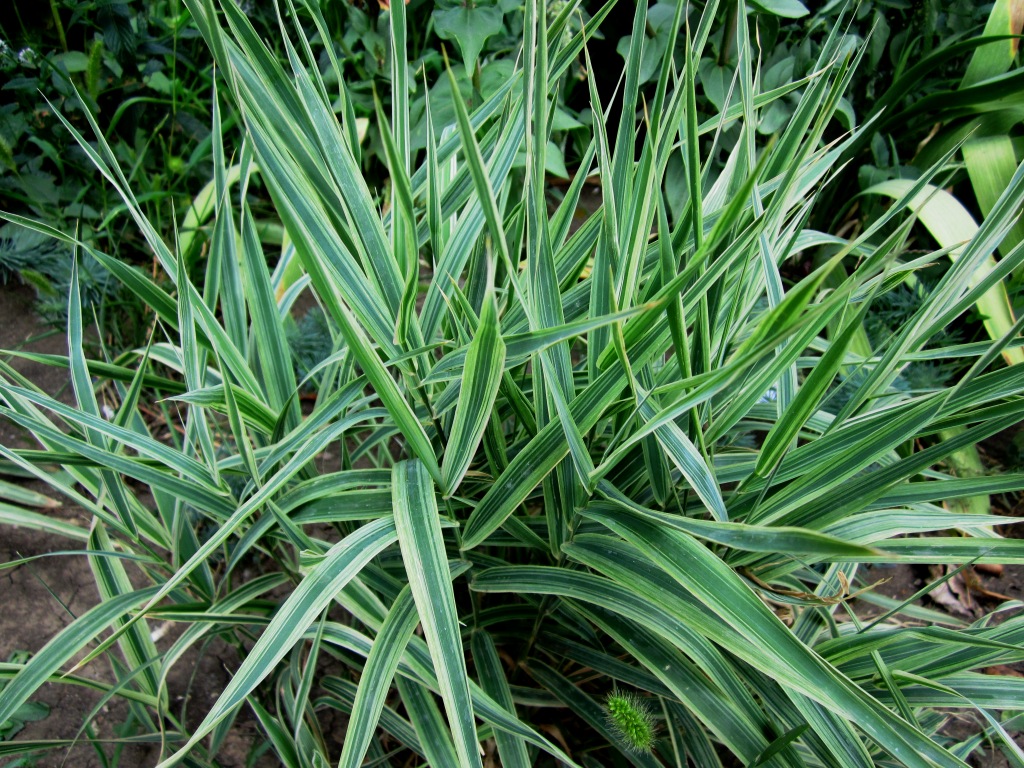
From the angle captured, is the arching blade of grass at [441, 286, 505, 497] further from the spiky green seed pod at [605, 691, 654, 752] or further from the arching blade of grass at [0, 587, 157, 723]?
the arching blade of grass at [0, 587, 157, 723]

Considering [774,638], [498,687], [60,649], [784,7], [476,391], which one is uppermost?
[784,7]

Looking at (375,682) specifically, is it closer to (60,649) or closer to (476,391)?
(476,391)

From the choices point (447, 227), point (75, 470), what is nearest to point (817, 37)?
point (447, 227)

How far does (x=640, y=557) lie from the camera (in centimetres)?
77

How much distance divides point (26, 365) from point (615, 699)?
1.44m

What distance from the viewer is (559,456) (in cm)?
76

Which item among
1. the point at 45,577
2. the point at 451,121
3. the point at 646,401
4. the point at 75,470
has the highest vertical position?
the point at 451,121

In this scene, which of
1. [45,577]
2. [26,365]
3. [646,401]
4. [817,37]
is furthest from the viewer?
[817,37]

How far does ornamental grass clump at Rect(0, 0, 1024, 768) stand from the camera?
69 cm

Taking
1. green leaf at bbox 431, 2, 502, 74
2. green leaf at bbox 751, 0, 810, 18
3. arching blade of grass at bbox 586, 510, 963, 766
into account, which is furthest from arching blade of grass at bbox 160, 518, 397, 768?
green leaf at bbox 751, 0, 810, 18

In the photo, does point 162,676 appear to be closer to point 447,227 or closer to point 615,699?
point 615,699

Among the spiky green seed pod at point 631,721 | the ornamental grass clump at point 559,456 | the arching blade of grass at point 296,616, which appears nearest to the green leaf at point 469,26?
the ornamental grass clump at point 559,456

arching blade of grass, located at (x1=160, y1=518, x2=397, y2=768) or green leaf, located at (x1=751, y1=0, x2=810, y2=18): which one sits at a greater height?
green leaf, located at (x1=751, y1=0, x2=810, y2=18)

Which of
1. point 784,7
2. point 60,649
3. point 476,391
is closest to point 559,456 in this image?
point 476,391
